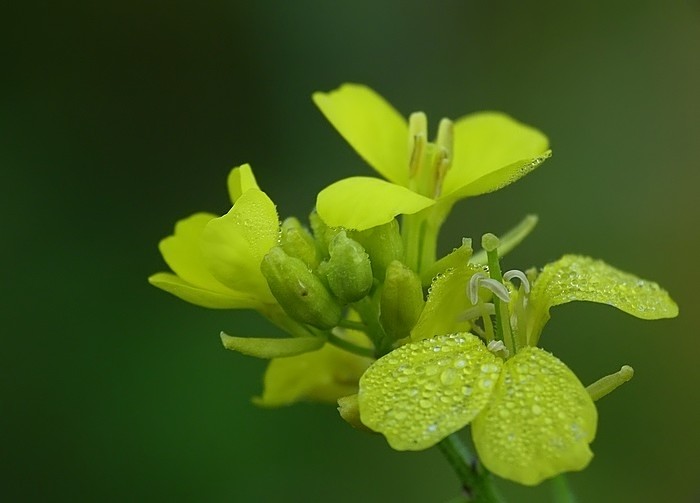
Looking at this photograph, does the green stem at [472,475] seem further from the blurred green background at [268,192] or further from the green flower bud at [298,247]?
the blurred green background at [268,192]

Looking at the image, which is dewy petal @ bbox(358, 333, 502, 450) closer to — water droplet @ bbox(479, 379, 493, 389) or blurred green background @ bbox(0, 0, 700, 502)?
water droplet @ bbox(479, 379, 493, 389)

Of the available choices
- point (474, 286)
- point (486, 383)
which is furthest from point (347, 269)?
point (486, 383)

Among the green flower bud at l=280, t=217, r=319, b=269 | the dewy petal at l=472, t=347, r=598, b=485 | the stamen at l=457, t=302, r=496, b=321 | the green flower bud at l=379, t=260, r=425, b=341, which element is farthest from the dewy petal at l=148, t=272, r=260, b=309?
the dewy petal at l=472, t=347, r=598, b=485

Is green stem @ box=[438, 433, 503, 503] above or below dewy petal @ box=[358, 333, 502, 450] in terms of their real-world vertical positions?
below


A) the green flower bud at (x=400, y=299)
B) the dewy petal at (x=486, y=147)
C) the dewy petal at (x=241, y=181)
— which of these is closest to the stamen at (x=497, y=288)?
the green flower bud at (x=400, y=299)

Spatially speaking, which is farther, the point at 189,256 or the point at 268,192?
the point at 268,192

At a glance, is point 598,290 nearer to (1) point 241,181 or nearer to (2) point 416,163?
(2) point 416,163
